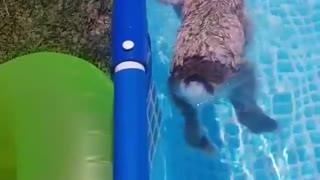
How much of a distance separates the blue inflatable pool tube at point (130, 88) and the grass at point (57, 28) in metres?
0.35

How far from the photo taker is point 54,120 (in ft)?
4.81

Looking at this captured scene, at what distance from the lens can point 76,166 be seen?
4.64ft

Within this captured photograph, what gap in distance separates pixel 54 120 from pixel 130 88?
0.15 metres

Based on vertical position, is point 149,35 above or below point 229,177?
above

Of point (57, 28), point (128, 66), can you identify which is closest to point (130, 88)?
point (128, 66)

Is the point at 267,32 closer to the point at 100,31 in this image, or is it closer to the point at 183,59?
the point at 183,59

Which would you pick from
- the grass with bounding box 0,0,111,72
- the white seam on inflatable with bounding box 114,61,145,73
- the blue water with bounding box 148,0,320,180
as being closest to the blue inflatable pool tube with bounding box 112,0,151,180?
the white seam on inflatable with bounding box 114,61,145,73

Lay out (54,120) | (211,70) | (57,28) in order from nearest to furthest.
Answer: (54,120), (211,70), (57,28)

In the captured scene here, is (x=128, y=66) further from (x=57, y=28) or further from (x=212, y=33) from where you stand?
(x=57, y=28)

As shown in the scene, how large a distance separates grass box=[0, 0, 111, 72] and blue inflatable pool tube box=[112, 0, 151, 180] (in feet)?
1.15

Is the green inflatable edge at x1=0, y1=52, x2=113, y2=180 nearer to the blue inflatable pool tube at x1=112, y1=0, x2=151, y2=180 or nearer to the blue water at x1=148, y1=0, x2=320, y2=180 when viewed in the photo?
the blue inflatable pool tube at x1=112, y1=0, x2=151, y2=180

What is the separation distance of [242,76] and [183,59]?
0.14 m

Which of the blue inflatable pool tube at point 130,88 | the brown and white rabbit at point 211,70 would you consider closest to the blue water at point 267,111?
the brown and white rabbit at point 211,70

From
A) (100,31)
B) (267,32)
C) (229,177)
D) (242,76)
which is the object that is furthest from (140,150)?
(100,31)
